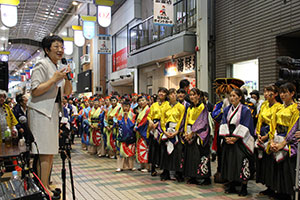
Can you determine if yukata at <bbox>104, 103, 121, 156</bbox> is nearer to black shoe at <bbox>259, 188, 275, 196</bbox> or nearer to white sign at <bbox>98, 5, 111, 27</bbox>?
black shoe at <bbox>259, 188, 275, 196</bbox>

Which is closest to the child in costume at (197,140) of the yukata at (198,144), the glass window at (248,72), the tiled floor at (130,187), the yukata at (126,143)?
the yukata at (198,144)

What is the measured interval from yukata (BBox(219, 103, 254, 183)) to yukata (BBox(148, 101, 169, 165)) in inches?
61.3

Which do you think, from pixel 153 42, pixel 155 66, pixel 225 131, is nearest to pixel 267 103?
pixel 225 131

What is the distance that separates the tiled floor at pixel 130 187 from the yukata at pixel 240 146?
15.3 inches

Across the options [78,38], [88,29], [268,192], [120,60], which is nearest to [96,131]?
[268,192]

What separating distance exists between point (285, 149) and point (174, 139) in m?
2.12

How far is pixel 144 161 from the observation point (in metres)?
6.71

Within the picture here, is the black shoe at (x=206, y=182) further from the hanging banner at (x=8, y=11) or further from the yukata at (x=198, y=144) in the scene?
the hanging banner at (x=8, y=11)

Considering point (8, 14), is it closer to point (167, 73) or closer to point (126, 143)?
point (167, 73)

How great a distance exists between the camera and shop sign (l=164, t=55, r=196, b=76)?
11.7 m

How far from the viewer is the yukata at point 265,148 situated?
14.7ft

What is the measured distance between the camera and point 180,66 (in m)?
12.5

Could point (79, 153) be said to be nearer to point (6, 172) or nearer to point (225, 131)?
point (6, 172)

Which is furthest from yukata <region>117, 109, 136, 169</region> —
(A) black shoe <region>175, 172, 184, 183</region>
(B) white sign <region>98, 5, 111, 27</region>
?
(B) white sign <region>98, 5, 111, 27</region>
